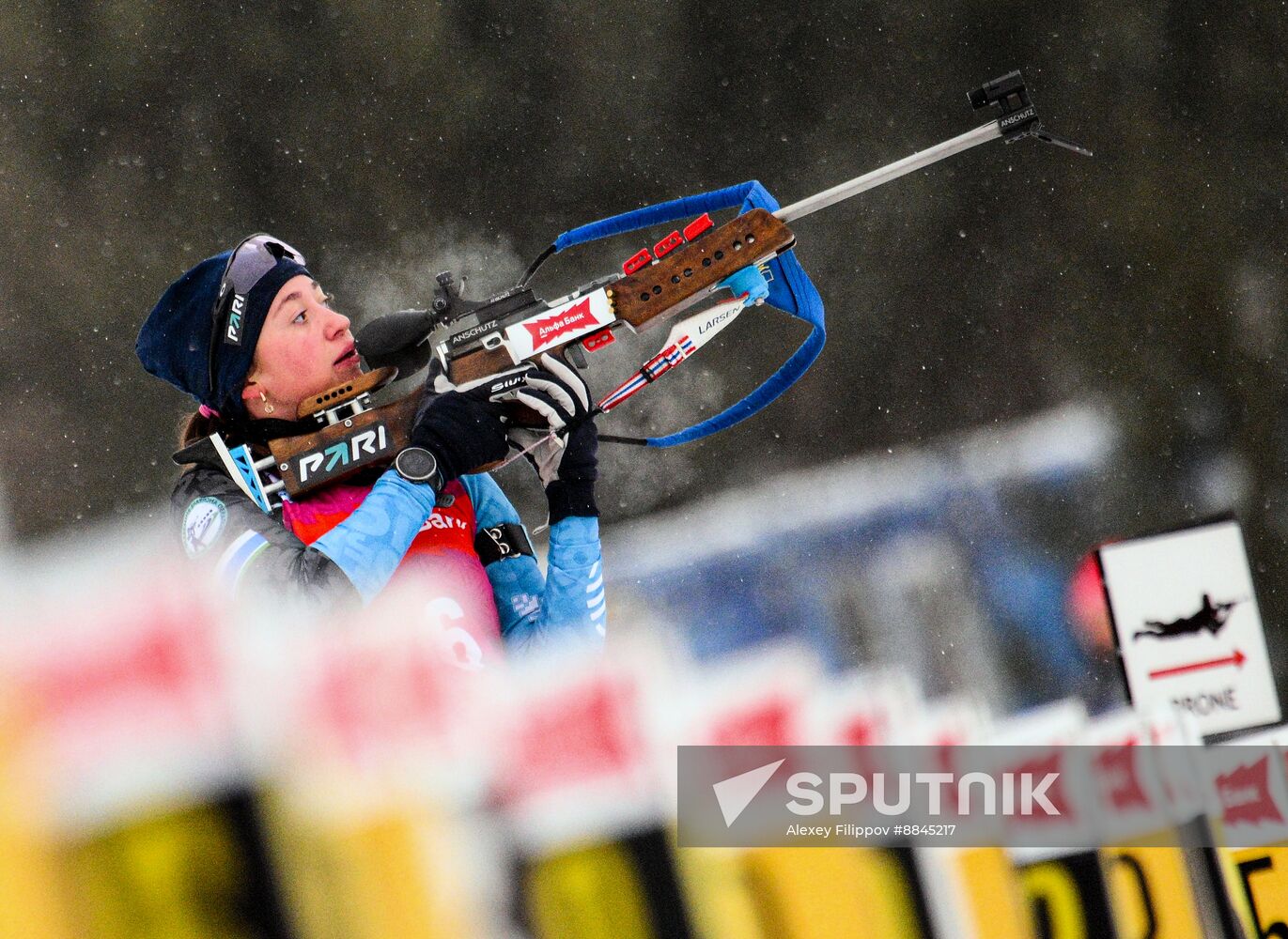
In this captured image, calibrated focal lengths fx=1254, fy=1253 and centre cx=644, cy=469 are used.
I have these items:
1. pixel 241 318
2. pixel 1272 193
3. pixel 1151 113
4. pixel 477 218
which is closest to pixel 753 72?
pixel 477 218

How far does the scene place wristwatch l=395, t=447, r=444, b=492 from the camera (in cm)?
194

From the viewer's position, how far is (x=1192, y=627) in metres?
4.36

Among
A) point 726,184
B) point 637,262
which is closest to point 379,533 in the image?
point 637,262

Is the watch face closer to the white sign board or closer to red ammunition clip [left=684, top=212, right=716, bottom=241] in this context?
red ammunition clip [left=684, top=212, right=716, bottom=241]

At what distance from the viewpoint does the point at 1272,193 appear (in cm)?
624

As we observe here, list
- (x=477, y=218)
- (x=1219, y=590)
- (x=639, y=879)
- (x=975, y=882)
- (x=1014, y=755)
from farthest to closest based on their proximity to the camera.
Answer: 1. (x=477, y=218)
2. (x=1219, y=590)
3. (x=1014, y=755)
4. (x=975, y=882)
5. (x=639, y=879)

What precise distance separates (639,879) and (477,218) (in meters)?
4.65

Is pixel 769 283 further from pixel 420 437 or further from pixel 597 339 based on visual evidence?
pixel 420 437

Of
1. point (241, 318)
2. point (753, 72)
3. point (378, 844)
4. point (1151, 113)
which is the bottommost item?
point (378, 844)

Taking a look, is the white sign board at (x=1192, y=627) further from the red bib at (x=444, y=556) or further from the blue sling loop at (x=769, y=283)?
the red bib at (x=444, y=556)

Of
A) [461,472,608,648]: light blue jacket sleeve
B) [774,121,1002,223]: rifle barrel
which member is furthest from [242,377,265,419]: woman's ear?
[774,121,1002,223]: rifle barrel

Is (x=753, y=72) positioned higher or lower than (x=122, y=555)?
higher

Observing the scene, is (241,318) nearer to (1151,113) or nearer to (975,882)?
(975,882)

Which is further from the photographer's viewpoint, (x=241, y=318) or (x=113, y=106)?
(x=113, y=106)
